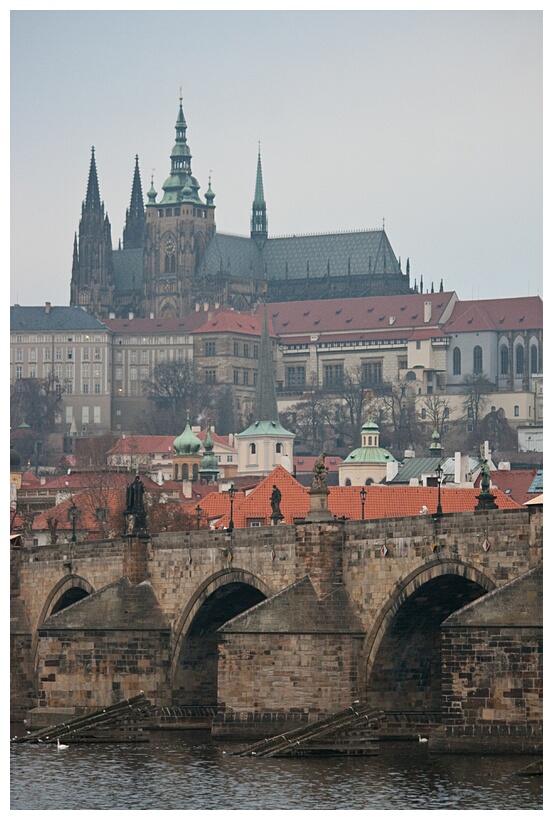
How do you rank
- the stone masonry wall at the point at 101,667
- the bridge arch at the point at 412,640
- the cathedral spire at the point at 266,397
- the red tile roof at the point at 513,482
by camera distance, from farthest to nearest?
1. the cathedral spire at the point at 266,397
2. the red tile roof at the point at 513,482
3. the stone masonry wall at the point at 101,667
4. the bridge arch at the point at 412,640

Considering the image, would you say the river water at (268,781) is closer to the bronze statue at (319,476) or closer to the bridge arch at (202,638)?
the bronze statue at (319,476)

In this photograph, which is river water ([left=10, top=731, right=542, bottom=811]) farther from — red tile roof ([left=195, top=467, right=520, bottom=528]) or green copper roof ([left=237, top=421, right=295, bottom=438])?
green copper roof ([left=237, top=421, right=295, bottom=438])

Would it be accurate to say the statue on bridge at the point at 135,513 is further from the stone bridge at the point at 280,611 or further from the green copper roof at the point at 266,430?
the green copper roof at the point at 266,430

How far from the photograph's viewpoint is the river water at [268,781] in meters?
38.2

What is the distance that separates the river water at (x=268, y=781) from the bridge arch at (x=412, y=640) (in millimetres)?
1234

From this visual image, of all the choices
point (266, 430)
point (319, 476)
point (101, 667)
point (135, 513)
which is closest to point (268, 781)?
point (319, 476)

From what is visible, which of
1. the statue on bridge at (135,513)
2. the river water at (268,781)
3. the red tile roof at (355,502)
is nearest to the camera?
the river water at (268,781)

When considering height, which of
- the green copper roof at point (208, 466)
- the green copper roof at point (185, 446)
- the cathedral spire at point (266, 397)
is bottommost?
the green copper roof at point (208, 466)

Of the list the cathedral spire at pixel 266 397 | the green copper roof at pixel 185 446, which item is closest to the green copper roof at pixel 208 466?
the green copper roof at pixel 185 446

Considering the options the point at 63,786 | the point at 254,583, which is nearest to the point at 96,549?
the point at 254,583

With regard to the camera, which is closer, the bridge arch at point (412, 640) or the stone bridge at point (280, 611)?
the stone bridge at point (280, 611)

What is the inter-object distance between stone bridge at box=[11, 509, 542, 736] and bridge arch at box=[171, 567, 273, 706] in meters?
0.03

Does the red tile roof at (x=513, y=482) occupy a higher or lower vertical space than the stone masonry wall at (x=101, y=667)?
higher
